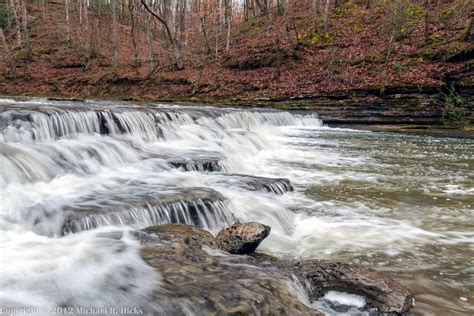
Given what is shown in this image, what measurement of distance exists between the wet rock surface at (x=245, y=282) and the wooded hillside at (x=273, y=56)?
14981mm

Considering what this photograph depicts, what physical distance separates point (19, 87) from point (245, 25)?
18758mm

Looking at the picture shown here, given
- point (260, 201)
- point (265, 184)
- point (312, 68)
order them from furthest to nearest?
point (312, 68) → point (265, 184) → point (260, 201)

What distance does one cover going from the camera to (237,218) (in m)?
4.81

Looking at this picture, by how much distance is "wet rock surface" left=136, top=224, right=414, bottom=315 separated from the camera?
8.14 feet

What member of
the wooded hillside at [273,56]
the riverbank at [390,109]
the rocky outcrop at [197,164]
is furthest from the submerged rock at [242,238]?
the wooded hillside at [273,56]

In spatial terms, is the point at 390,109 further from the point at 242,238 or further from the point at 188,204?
the point at 242,238

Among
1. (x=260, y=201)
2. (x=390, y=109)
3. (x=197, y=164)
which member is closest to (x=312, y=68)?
(x=390, y=109)

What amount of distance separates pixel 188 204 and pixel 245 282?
6.64 feet

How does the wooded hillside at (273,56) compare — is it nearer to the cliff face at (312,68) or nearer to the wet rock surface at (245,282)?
the cliff face at (312,68)

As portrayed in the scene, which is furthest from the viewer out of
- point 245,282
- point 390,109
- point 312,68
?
point 312,68

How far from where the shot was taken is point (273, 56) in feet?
74.9

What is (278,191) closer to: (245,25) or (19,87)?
(19,87)

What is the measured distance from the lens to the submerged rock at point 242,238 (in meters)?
3.62

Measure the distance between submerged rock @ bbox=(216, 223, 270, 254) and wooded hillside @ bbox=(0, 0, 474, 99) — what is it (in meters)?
14.6
